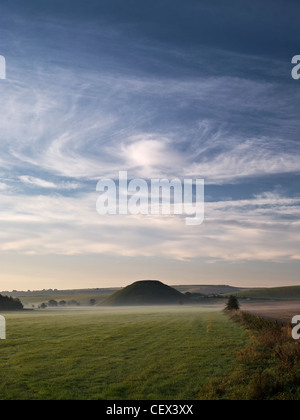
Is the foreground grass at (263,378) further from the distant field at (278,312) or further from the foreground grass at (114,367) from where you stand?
the distant field at (278,312)

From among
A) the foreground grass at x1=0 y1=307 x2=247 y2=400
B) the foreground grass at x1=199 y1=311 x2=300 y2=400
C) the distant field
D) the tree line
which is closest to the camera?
the foreground grass at x1=199 y1=311 x2=300 y2=400

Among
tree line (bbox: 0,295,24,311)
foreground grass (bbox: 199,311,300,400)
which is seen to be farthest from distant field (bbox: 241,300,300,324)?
tree line (bbox: 0,295,24,311)

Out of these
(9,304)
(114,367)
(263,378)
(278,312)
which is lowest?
(9,304)

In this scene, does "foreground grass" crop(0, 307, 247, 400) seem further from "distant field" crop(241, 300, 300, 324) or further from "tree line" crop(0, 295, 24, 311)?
"tree line" crop(0, 295, 24, 311)

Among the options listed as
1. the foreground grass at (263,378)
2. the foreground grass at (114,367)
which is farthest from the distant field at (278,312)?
the foreground grass at (263,378)

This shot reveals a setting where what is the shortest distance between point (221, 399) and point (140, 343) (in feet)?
60.1

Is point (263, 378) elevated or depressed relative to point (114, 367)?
elevated

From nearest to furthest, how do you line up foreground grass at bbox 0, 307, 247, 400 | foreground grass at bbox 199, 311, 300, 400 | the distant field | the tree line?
foreground grass at bbox 199, 311, 300, 400 → foreground grass at bbox 0, 307, 247, 400 → the distant field → the tree line

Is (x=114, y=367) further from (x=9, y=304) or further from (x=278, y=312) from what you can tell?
(x=9, y=304)

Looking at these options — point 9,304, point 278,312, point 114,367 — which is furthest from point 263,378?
point 9,304

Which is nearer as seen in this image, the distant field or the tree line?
the distant field
